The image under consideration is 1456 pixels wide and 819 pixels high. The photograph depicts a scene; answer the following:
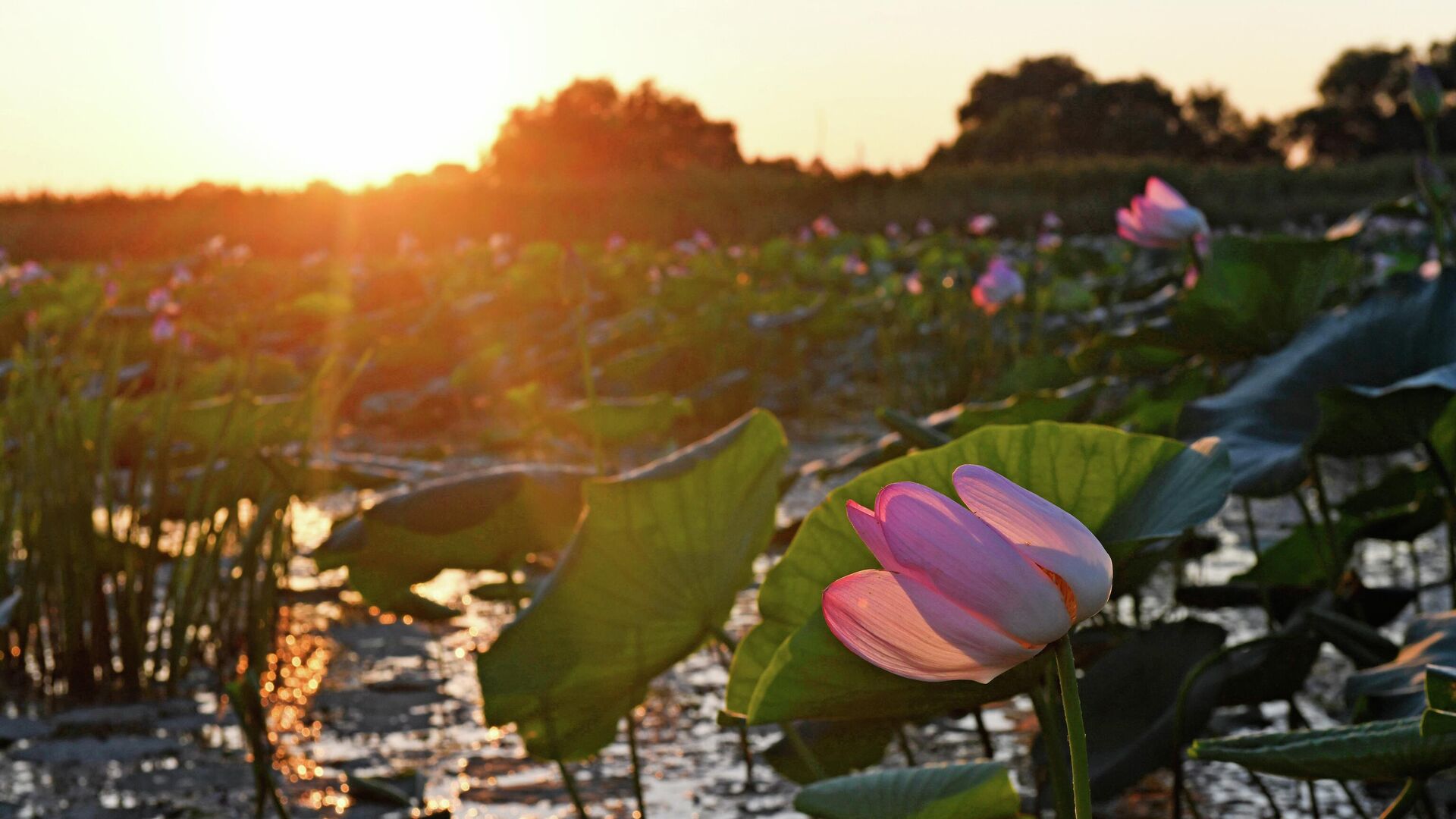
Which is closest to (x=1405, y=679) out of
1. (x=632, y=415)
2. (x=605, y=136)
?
(x=632, y=415)

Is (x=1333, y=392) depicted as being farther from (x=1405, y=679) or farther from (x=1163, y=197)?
(x=1163, y=197)

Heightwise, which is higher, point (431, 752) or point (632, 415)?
point (632, 415)

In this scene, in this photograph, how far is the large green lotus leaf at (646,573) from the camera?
2.90ft

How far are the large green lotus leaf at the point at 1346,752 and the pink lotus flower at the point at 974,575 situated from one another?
0.82 ft

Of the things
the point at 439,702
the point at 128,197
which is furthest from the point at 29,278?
the point at 128,197

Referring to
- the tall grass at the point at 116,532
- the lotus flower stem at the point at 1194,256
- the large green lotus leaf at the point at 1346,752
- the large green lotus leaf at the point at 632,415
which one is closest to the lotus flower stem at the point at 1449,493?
the lotus flower stem at the point at 1194,256

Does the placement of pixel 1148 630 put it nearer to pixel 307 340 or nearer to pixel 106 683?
pixel 106 683

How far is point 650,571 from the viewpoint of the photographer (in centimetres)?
91

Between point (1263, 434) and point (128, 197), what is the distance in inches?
724

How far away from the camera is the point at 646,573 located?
911 mm

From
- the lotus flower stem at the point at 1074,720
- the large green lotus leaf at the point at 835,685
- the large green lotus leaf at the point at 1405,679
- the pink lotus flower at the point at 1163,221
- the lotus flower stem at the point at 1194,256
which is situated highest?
the pink lotus flower at the point at 1163,221

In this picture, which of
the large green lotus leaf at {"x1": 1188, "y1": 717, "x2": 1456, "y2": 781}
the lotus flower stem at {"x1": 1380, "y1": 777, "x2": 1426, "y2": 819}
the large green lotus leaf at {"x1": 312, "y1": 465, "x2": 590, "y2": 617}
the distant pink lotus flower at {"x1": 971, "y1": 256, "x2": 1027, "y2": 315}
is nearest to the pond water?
the large green lotus leaf at {"x1": 312, "y1": 465, "x2": 590, "y2": 617}

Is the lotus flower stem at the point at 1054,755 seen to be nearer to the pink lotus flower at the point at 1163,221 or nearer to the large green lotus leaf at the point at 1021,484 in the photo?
the large green lotus leaf at the point at 1021,484

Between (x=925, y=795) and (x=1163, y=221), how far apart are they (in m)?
0.90
